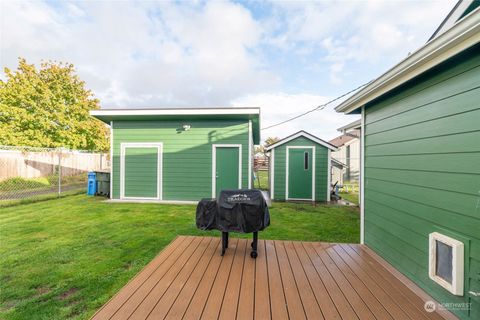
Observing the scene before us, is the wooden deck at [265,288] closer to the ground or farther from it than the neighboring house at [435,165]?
closer to the ground

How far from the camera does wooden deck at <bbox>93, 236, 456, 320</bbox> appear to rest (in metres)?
1.58

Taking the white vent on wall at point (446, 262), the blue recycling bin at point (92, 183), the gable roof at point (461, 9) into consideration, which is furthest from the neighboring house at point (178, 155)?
the white vent on wall at point (446, 262)

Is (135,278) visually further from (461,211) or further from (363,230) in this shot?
(363,230)

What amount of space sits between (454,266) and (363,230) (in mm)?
1712

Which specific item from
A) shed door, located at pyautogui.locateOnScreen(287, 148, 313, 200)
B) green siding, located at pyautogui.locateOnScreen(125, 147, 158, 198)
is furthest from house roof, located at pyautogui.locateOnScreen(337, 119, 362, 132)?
green siding, located at pyautogui.locateOnScreen(125, 147, 158, 198)

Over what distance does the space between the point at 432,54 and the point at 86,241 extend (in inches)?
187

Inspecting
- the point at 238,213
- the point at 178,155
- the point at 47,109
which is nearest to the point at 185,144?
the point at 178,155

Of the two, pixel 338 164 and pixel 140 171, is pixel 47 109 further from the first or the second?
pixel 338 164

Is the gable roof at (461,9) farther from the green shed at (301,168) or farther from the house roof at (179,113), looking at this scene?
the green shed at (301,168)

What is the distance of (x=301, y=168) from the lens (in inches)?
284

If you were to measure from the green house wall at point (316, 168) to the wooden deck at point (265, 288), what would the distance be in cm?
445

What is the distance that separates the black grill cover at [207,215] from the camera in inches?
104

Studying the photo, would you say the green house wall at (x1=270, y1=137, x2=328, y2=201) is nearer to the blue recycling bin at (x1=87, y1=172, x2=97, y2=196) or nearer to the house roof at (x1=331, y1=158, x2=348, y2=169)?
the house roof at (x1=331, y1=158, x2=348, y2=169)

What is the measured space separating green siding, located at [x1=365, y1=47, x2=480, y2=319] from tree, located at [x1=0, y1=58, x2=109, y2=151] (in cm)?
1390
